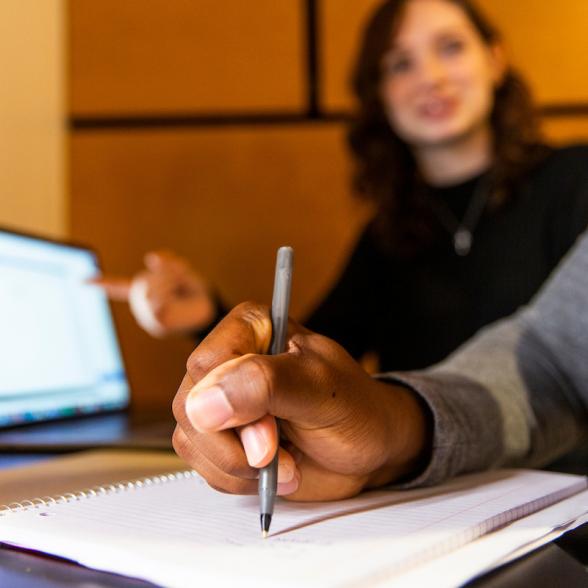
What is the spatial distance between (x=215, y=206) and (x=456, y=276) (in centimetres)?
45

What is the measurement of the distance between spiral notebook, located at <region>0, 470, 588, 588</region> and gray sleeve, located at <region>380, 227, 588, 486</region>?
3 cm

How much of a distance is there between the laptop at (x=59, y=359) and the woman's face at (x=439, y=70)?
0.57 meters

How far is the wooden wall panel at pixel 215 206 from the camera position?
131 cm

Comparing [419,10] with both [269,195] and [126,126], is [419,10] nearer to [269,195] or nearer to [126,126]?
[269,195]

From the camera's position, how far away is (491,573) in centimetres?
29

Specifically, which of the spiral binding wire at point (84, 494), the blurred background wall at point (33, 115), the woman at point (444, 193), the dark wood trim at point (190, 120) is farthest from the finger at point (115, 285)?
the spiral binding wire at point (84, 494)

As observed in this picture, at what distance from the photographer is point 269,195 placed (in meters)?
1.32

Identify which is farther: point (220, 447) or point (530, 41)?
point (530, 41)

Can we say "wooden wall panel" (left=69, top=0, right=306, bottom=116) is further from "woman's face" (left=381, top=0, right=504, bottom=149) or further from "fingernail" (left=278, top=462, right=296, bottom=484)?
"fingernail" (left=278, top=462, right=296, bottom=484)

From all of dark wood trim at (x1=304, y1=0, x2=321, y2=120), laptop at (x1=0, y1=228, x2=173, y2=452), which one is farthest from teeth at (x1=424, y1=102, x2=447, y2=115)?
laptop at (x1=0, y1=228, x2=173, y2=452)

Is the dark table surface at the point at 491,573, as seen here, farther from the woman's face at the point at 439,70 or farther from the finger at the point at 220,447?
the woman's face at the point at 439,70

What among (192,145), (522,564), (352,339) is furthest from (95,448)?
(192,145)

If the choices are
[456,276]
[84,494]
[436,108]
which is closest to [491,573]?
[84,494]

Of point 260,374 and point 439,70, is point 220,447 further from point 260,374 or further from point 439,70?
point 439,70
